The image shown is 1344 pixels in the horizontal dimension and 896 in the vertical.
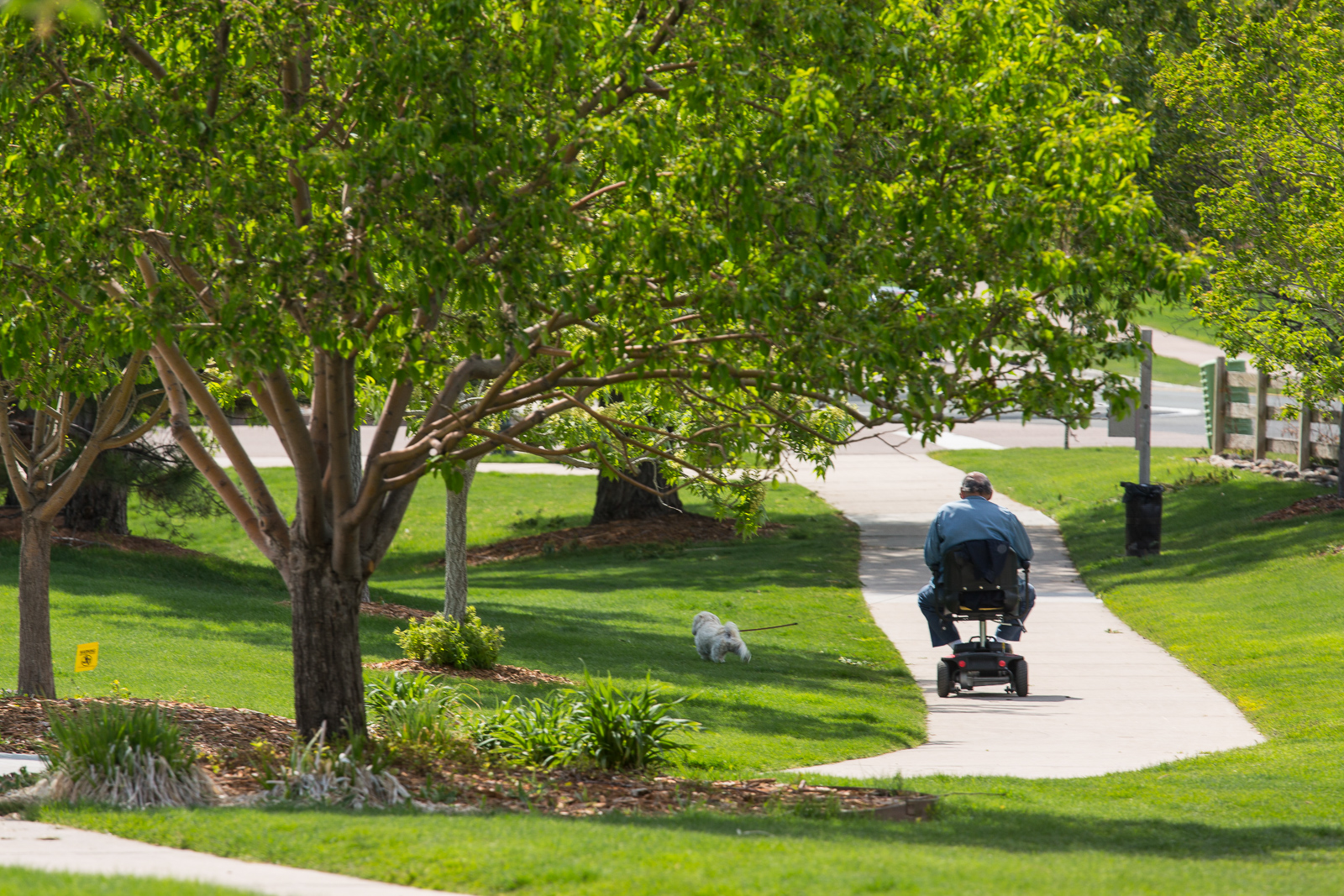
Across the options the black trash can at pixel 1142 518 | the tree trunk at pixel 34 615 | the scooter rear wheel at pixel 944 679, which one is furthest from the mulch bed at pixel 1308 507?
the tree trunk at pixel 34 615

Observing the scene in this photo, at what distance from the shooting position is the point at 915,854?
243 inches

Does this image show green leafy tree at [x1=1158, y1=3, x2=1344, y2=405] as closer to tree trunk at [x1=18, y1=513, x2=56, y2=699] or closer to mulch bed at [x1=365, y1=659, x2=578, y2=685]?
mulch bed at [x1=365, y1=659, x2=578, y2=685]

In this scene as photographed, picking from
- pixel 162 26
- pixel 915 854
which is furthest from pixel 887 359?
pixel 162 26

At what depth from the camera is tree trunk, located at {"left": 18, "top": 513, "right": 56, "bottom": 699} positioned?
986 cm

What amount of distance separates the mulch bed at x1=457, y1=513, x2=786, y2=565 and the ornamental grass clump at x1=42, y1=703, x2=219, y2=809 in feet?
51.6

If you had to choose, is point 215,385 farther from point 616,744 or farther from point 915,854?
point 915,854

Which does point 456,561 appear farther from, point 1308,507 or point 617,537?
point 1308,507

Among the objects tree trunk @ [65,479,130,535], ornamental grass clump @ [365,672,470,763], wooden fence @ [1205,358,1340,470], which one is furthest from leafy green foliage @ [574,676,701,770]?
wooden fence @ [1205,358,1340,470]

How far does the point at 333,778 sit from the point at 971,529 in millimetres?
5649

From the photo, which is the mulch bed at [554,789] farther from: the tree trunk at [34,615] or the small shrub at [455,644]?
the small shrub at [455,644]

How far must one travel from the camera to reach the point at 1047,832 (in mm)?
7066

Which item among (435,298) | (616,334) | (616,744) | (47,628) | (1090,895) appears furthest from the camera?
(47,628)

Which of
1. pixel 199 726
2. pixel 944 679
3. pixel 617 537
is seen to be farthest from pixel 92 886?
pixel 617 537

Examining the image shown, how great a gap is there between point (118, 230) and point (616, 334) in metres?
2.50
